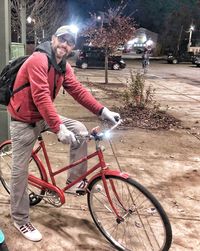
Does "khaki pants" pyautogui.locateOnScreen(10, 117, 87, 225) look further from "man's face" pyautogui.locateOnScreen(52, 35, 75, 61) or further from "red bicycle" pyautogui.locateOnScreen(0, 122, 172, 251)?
"man's face" pyautogui.locateOnScreen(52, 35, 75, 61)

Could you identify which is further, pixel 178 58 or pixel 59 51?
pixel 178 58

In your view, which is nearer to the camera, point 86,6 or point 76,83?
point 76,83

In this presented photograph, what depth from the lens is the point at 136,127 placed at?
760 cm

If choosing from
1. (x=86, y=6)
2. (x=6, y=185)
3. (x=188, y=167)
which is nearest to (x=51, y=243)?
(x=6, y=185)

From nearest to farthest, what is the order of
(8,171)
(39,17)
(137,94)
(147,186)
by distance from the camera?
1. (8,171)
2. (147,186)
3. (137,94)
4. (39,17)

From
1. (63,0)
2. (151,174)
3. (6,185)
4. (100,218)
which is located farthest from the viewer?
(63,0)

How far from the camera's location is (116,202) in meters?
3.25

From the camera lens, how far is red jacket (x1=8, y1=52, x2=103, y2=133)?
2.89m

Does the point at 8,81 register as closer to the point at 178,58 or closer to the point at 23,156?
the point at 23,156

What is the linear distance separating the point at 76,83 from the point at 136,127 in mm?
4292

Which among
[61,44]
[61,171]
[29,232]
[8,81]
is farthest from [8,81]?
[29,232]

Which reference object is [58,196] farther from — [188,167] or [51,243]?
[188,167]

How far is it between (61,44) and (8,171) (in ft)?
6.09

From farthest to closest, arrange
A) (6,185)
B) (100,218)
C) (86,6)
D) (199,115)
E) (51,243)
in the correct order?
1. (86,6)
2. (199,115)
3. (6,185)
4. (100,218)
5. (51,243)
